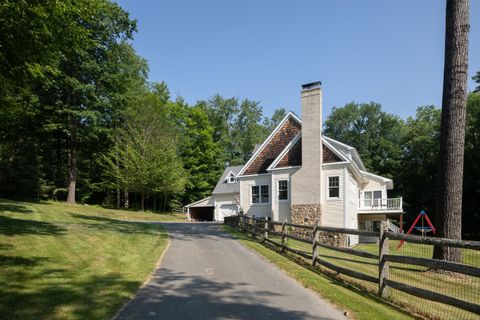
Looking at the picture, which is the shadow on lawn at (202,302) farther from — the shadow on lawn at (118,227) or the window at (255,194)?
the window at (255,194)

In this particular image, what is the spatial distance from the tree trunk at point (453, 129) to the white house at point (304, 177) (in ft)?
38.3

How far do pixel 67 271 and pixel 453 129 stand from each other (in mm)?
10624

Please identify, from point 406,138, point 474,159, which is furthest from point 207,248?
point 406,138

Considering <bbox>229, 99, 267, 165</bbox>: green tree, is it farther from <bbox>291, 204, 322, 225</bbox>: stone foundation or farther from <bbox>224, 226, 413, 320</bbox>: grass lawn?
<bbox>224, 226, 413, 320</bbox>: grass lawn

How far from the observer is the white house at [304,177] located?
22859 mm

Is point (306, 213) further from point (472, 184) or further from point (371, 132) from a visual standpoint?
point (371, 132)

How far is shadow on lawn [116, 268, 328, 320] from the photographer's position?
566 cm

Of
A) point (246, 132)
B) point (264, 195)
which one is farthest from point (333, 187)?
point (246, 132)

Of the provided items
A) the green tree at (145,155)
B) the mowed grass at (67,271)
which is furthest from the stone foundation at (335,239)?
the green tree at (145,155)

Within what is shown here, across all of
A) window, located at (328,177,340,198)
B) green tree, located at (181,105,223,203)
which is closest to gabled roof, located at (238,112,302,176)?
window, located at (328,177,340,198)

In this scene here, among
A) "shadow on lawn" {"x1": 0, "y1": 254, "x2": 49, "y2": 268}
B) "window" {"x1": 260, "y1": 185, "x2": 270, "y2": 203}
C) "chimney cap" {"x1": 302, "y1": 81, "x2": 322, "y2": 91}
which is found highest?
"chimney cap" {"x1": 302, "y1": 81, "x2": 322, "y2": 91}

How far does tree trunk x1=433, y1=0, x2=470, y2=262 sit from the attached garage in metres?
35.5

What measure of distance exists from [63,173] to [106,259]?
3899 cm

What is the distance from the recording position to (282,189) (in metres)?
25.0
